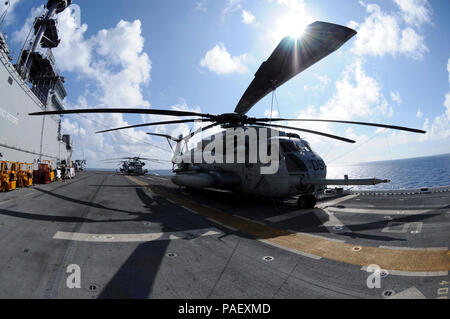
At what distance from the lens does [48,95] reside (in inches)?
1293

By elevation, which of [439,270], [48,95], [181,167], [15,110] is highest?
[48,95]

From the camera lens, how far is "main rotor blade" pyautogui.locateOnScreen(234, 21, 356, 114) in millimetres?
5898

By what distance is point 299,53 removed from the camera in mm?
6750

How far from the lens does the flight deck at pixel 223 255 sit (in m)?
2.59

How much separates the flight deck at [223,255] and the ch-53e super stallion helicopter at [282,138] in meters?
1.74

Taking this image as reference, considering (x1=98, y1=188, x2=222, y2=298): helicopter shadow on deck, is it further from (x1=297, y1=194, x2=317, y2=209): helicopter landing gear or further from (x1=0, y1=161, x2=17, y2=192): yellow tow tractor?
(x1=0, y1=161, x2=17, y2=192): yellow tow tractor

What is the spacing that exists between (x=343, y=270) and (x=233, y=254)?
1.88 m

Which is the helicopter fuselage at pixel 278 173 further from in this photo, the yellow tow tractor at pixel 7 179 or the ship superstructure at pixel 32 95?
the ship superstructure at pixel 32 95

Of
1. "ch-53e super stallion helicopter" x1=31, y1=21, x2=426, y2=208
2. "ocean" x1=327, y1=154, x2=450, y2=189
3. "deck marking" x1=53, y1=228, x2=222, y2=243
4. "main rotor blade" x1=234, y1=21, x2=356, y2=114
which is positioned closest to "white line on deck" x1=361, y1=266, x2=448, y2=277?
"deck marking" x1=53, y1=228, x2=222, y2=243

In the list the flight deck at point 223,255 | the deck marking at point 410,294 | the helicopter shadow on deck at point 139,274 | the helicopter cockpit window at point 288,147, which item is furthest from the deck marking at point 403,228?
the helicopter shadow on deck at point 139,274

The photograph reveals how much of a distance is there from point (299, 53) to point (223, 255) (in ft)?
22.3

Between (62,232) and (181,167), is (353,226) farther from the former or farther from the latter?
(181,167)

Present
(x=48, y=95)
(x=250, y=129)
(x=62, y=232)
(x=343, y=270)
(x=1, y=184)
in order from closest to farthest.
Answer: (x=343, y=270)
(x=62, y=232)
(x=250, y=129)
(x=1, y=184)
(x=48, y=95)

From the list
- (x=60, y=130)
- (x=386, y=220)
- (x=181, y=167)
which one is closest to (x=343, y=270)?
(x=386, y=220)
